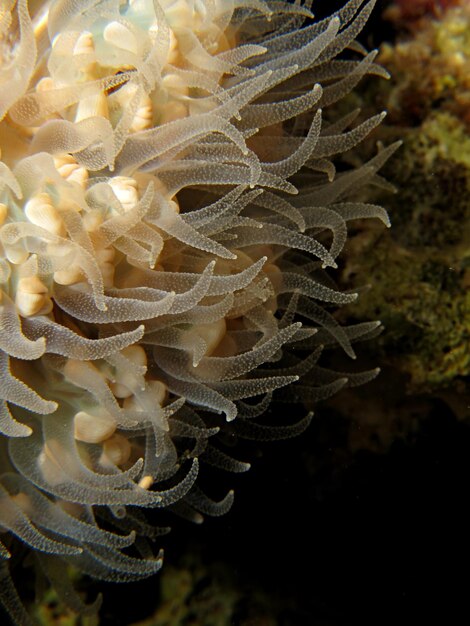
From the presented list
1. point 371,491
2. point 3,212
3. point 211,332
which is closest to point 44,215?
point 3,212

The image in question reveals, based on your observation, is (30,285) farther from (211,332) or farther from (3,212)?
(211,332)

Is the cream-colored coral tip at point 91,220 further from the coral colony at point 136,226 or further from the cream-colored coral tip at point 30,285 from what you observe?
the cream-colored coral tip at point 30,285

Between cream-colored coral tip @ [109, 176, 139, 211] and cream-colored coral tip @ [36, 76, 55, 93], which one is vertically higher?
cream-colored coral tip @ [36, 76, 55, 93]

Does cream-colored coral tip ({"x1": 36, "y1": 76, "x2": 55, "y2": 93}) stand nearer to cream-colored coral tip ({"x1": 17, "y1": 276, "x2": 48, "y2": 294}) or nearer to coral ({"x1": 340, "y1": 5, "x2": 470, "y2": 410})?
cream-colored coral tip ({"x1": 17, "y1": 276, "x2": 48, "y2": 294})

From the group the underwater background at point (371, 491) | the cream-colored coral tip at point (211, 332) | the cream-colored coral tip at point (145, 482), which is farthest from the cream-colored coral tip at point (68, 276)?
the underwater background at point (371, 491)

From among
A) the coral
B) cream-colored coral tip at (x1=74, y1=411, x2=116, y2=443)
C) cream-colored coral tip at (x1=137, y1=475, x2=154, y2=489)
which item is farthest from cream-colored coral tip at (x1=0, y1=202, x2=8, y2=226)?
the coral
